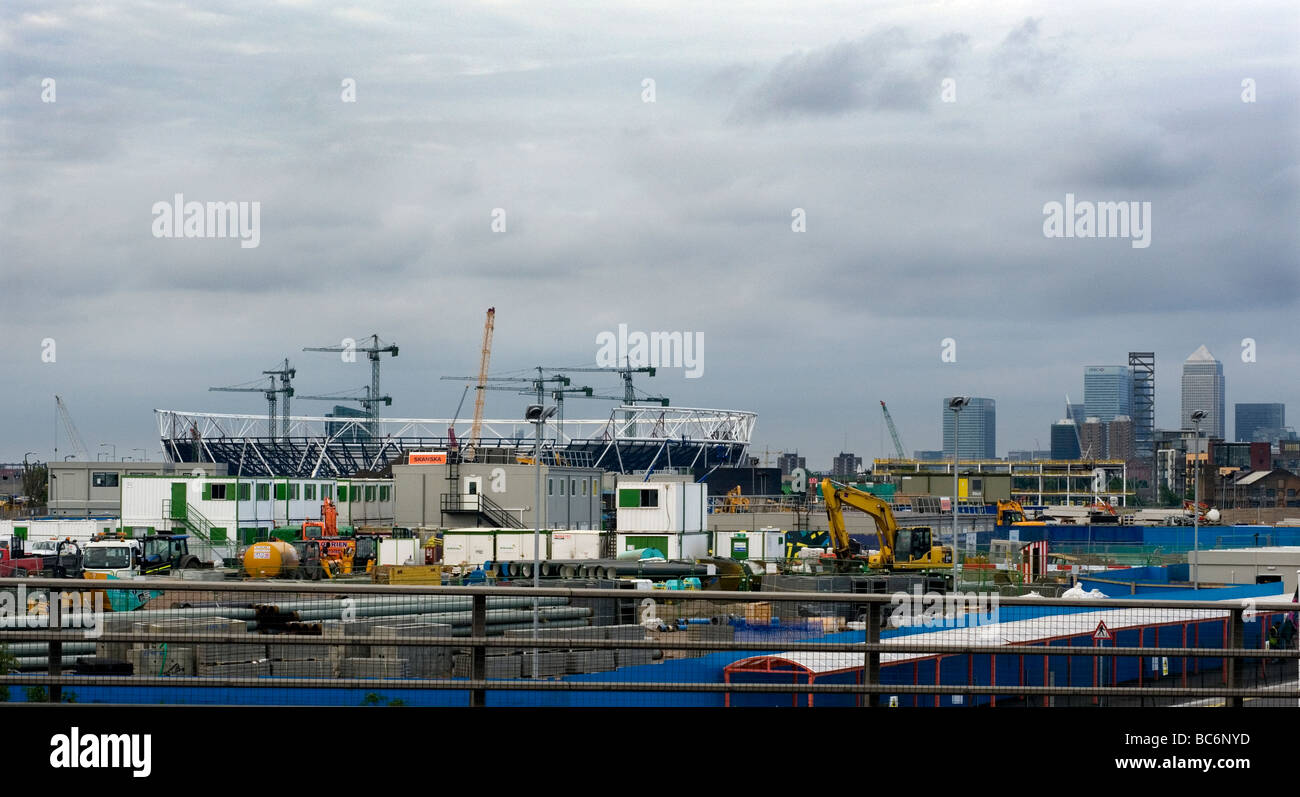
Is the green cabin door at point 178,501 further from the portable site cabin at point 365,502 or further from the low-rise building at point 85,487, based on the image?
the low-rise building at point 85,487

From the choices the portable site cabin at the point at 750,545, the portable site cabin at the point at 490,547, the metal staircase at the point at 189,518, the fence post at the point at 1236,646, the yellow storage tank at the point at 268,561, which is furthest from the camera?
the metal staircase at the point at 189,518

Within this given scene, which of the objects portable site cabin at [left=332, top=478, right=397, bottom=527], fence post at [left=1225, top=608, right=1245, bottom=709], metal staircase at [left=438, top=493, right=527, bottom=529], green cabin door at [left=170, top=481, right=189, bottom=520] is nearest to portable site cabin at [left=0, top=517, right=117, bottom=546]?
green cabin door at [left=170, top=481, right=189, bottom=520]

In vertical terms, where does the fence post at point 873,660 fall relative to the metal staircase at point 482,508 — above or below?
above

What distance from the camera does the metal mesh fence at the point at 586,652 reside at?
8.01m

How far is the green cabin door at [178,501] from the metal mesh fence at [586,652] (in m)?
52.8

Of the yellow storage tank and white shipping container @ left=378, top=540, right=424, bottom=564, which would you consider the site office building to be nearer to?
white shipping container @ left=378, top=540, right=424, bottom=564

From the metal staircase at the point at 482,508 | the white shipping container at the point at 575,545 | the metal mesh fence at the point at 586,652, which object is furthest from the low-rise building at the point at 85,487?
the metal mesh fence at the point at 586,652

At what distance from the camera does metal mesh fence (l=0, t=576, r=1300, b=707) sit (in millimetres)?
8008

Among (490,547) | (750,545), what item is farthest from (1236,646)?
(750,545)

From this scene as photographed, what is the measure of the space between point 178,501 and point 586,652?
57780mm
